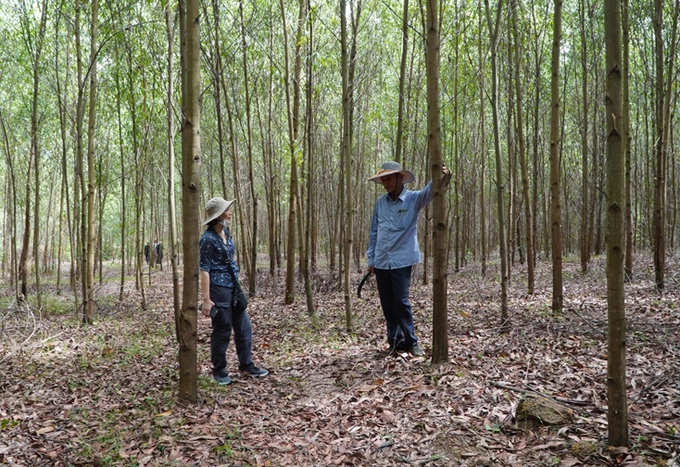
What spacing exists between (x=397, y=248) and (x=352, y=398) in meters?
1.39

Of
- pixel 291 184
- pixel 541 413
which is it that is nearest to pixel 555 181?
pixel 541 413

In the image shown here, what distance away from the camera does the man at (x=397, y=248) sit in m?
4.10

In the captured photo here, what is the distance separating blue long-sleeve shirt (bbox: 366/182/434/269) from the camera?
408 centimetres

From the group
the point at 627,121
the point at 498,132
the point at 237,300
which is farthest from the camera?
the point at 627,121

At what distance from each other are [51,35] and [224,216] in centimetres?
714

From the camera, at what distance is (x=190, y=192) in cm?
324

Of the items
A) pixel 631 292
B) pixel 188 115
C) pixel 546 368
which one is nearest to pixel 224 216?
pixel 188 115

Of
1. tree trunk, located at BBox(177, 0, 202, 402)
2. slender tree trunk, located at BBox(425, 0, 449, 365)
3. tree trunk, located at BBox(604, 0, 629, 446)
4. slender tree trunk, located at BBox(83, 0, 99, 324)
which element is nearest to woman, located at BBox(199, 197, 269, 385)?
tree trunk, located at BBox(177, 0, 202, 402)

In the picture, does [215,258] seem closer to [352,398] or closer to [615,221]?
[352,398]

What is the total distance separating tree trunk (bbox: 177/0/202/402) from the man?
161 cm

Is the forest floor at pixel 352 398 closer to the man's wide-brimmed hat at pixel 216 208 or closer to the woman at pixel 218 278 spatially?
the woman at pixel 218 278

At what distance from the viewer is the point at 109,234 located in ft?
106

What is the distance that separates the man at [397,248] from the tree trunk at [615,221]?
6.55ft

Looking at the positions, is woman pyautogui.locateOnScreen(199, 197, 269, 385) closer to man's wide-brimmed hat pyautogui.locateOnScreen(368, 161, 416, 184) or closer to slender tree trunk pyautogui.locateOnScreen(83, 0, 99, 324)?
man's wide-brimmed hat pyautogui.locateOnScreen(368, 161, 416, 184)
